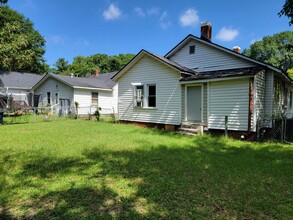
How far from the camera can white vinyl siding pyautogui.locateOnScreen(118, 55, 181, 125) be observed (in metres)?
11.8

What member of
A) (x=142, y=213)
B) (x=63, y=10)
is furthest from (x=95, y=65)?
(x=142, y=213)

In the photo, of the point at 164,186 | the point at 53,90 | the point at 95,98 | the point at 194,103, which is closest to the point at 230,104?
the point at 194,103

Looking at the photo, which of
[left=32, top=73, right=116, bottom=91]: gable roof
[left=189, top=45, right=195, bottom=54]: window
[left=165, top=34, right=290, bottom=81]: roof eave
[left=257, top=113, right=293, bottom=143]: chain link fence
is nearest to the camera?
[left=257, top=113, right=293, bottom=143]: chain link fence

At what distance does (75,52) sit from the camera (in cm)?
5856

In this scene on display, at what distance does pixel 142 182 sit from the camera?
14.2ft

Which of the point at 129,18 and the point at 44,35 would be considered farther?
the point at 44,35

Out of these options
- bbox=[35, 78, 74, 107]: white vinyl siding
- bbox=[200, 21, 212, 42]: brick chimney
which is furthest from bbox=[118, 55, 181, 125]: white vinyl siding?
bbox=[35, 78, 74, 107]: white vinyl siding

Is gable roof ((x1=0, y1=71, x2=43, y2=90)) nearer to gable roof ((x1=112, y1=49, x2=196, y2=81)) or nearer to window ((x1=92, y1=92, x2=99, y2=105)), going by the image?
window ((x1=92, y1=92, x2=99, y2=105))

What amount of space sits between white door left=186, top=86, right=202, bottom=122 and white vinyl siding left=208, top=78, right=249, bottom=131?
2.32 ft

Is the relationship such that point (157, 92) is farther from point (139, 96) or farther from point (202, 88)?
point (202, 88)

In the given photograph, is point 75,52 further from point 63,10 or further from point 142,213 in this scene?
point 142,213

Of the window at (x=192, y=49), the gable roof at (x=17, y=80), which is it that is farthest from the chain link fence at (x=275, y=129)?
the gable roof at (x=17, y=80)

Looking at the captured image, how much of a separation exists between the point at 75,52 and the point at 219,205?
61232 millimetres

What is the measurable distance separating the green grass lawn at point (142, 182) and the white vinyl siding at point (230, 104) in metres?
2.45
